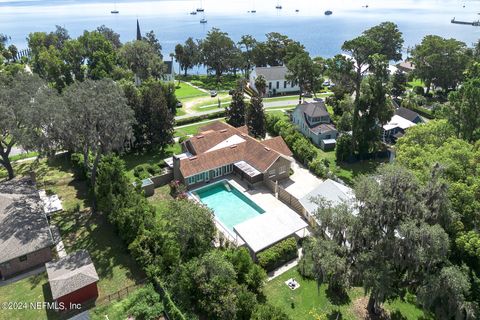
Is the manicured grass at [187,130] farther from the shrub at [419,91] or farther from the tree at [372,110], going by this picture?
the shrub at [419,91]

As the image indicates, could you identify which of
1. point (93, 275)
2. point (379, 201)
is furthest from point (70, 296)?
point (379, 201)

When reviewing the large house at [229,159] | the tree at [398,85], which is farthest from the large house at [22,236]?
the tree at [398,85]

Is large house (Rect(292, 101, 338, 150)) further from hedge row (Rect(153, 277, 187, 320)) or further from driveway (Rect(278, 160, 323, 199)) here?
hedge row (Rect(153, 277, 187, 320))

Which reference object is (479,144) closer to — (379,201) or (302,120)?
(379,201)

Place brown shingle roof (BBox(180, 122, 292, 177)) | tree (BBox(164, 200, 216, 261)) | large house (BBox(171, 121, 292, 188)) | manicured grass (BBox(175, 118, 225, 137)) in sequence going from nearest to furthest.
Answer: tree (BBox(164, 200, 216, 261)) < large house (BBox(171, 121, 292, 188)) < brown shingle roof (BBox(180, 122, 292, 177)) < manicured grass (BBox(175, 118, 225, 137))

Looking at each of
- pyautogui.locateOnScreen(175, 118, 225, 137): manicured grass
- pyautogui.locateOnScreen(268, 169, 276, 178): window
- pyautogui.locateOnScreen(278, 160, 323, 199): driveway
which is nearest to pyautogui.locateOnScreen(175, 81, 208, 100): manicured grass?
pyautogui.locateOnScreen(175, 118, 225, 137): manicured grass
